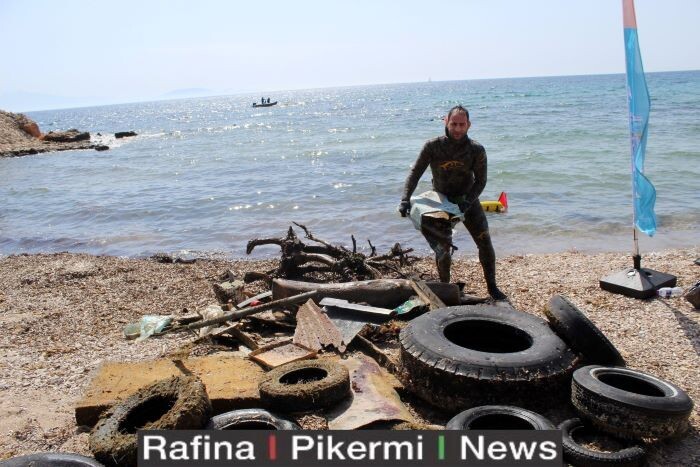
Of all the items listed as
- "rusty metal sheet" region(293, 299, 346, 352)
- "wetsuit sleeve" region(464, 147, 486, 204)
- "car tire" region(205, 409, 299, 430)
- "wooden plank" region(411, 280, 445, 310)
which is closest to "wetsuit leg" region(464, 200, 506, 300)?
"wetsuit sleeve" region(464, 147, 486, 204)

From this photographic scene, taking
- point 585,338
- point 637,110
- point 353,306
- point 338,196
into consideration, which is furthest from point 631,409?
point 338,196

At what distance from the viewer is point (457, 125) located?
674cm

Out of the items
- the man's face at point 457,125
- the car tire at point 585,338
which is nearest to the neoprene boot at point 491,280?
the man's face at point 457,125

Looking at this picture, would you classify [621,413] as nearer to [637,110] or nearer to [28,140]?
[637,110]

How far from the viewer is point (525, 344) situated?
5277mm

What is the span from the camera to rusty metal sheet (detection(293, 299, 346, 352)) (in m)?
5.54

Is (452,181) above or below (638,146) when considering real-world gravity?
below

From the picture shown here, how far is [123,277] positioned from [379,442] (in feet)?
24.9

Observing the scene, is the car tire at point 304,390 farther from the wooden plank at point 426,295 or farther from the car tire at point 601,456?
the wooden plank at point 426,295

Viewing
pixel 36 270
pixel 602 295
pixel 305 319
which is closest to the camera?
pixel 305 319

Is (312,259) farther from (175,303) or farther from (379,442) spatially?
(379,442)

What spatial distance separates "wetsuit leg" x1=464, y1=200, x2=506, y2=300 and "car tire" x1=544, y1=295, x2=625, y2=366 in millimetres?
2388

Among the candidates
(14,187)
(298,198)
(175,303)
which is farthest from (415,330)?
(14,187)

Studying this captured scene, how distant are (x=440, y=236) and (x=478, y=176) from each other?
38.9 inches
